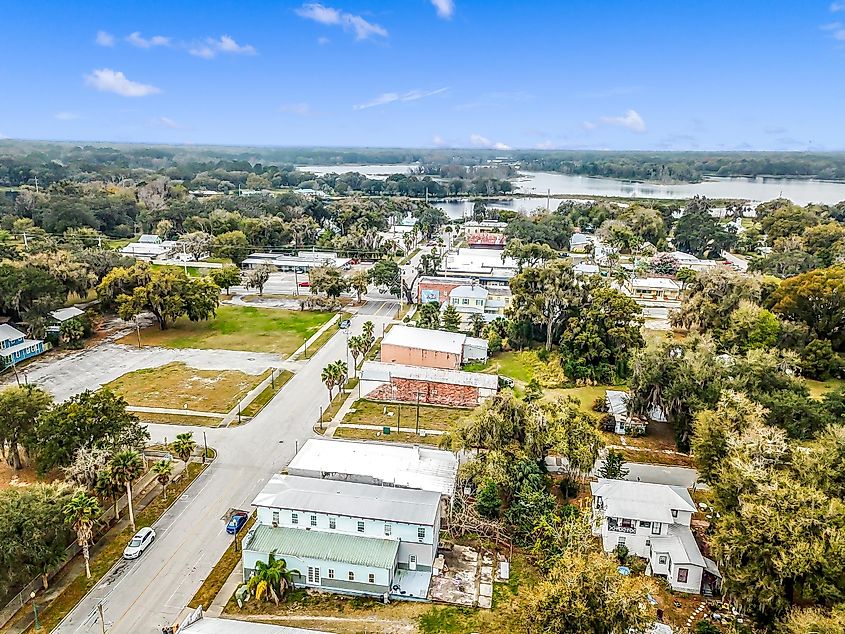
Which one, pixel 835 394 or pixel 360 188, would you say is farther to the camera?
pixel 360 188

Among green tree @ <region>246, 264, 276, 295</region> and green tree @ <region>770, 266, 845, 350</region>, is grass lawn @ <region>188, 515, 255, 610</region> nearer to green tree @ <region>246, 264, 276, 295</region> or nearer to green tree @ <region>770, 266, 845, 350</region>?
green tree @ <region>246, 264, 276, 295</region>

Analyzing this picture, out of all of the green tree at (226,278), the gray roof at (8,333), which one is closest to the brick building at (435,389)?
the gray roof at (8,333)

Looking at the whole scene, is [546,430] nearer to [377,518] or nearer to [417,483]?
[417,483]

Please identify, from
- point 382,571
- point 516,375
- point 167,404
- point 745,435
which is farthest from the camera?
point 516,375

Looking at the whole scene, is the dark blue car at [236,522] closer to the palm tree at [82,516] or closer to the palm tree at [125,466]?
the palm tree at [125,466]

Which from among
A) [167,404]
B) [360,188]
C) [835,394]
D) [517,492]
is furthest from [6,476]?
[360,188]

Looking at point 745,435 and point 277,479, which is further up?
point 745,435

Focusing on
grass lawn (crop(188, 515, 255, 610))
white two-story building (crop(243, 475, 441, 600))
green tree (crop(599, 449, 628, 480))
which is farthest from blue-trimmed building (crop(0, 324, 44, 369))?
green tree (crop(599, 449, 628, 480))
